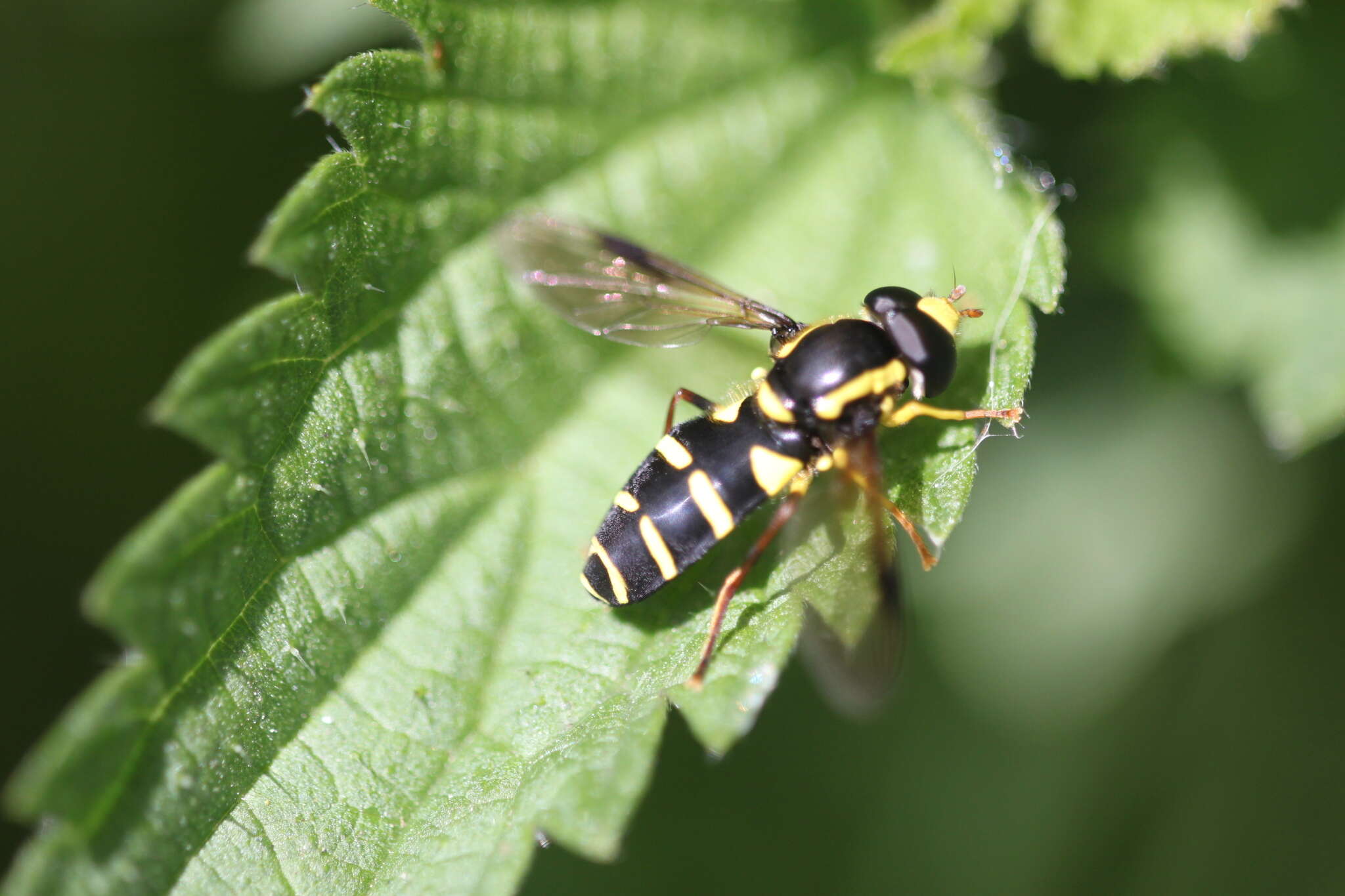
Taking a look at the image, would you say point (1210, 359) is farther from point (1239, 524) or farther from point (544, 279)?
point (544, 279)

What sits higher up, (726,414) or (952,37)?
(952,37)

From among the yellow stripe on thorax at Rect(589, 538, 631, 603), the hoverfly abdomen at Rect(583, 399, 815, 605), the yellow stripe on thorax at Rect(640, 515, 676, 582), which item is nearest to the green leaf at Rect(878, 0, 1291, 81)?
the hoverfly abdomen at Rect(583, 399, 815, 605)

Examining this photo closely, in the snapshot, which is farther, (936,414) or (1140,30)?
(1140,30)

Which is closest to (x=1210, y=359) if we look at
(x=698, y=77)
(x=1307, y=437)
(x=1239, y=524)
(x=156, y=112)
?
(x=1307, y=437)

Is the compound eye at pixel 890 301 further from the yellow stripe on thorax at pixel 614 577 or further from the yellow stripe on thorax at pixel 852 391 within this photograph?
the yellow stripe on thorax at pixel 614 577

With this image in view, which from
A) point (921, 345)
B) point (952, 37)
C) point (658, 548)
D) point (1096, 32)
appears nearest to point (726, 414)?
point (658, 548)

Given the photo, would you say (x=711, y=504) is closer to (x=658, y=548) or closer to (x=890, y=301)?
(x=658, y=548)
